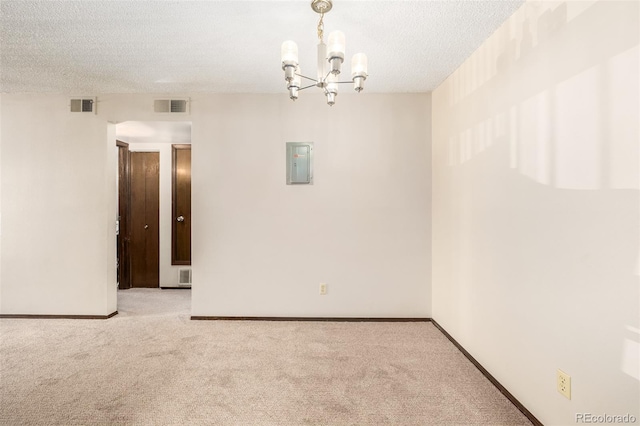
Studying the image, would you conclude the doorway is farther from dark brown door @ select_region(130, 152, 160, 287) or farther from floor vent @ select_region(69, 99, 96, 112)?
floor vent @ select_region(69, 99, 96, 112)

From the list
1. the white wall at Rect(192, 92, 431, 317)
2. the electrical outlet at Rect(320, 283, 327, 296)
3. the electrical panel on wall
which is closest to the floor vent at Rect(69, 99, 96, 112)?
the white wall at Rect(192, 92, 431, 317)

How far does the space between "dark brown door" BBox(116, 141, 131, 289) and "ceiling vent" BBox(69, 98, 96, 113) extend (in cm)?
151

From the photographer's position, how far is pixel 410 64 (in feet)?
9.33

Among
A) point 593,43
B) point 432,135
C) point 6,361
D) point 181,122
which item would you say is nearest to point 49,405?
point 6,361

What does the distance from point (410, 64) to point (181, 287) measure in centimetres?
453

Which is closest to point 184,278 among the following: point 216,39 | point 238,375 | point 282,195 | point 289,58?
point 282,195

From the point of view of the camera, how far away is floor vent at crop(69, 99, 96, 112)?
141 inches

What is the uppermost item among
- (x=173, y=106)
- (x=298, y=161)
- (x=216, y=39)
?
(x=216, y=39)

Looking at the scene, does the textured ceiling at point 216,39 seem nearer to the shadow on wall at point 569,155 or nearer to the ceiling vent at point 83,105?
the ceiling vent at point 83,105

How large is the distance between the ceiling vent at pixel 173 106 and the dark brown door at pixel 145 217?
6.01 feet

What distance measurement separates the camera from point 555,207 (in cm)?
174

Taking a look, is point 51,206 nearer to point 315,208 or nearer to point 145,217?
point 145,217

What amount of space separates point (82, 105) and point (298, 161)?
2523 millimetres

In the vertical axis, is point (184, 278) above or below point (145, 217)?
below
